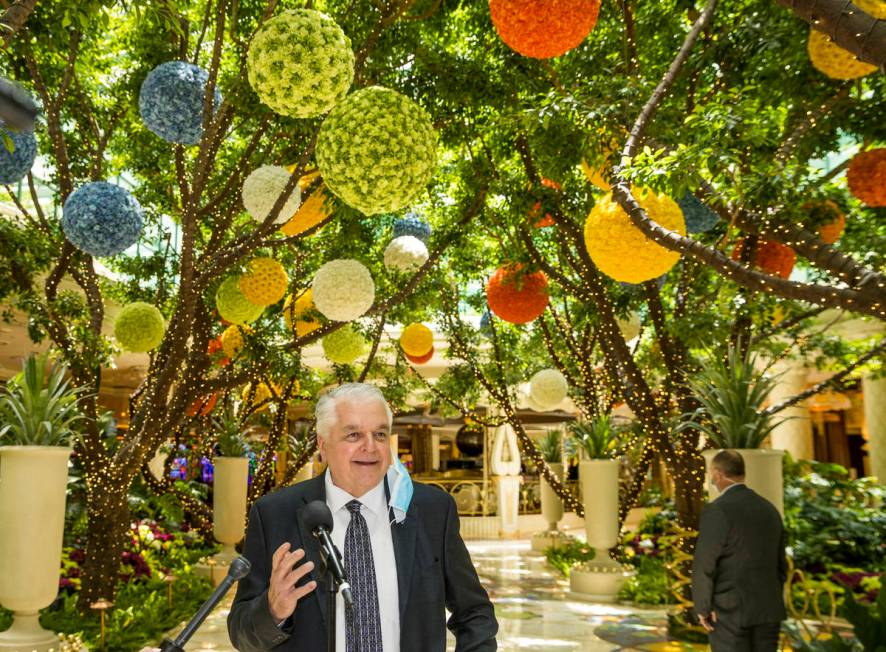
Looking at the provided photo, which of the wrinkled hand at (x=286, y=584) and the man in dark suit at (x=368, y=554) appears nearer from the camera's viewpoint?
the wrinkled hand at (x=286, y=584)

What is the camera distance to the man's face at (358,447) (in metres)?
2.10

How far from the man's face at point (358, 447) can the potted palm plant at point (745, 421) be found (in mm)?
3788

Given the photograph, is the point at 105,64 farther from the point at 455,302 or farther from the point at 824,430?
the point at 824,430

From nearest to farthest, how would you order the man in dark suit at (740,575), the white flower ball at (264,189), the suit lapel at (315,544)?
1. the suit lapel at (315,544)
2. the man in dark suit at (740,575)
3. the white flower ball at (264,189)

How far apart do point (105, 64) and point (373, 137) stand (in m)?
4.29

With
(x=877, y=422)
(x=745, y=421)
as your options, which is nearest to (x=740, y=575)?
(x=745, y=421)

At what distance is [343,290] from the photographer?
212 inches

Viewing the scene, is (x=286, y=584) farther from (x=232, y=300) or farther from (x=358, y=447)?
(x=232, y=300)

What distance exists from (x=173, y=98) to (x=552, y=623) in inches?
237

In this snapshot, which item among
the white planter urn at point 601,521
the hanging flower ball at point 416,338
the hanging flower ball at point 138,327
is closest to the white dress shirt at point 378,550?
the hanging flower ball at point 138,327

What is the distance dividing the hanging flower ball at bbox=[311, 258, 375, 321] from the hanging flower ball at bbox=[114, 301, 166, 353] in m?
1.34

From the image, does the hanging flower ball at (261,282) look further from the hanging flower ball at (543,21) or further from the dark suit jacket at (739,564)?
the dark suit jacket at (739,564)

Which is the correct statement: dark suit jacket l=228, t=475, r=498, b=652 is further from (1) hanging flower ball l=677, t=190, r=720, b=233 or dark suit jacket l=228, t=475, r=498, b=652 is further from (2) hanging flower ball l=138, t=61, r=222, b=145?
(1) hanging flower ball l=677, t=190, r=720, b=233

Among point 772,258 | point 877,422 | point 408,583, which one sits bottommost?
point 408,583
